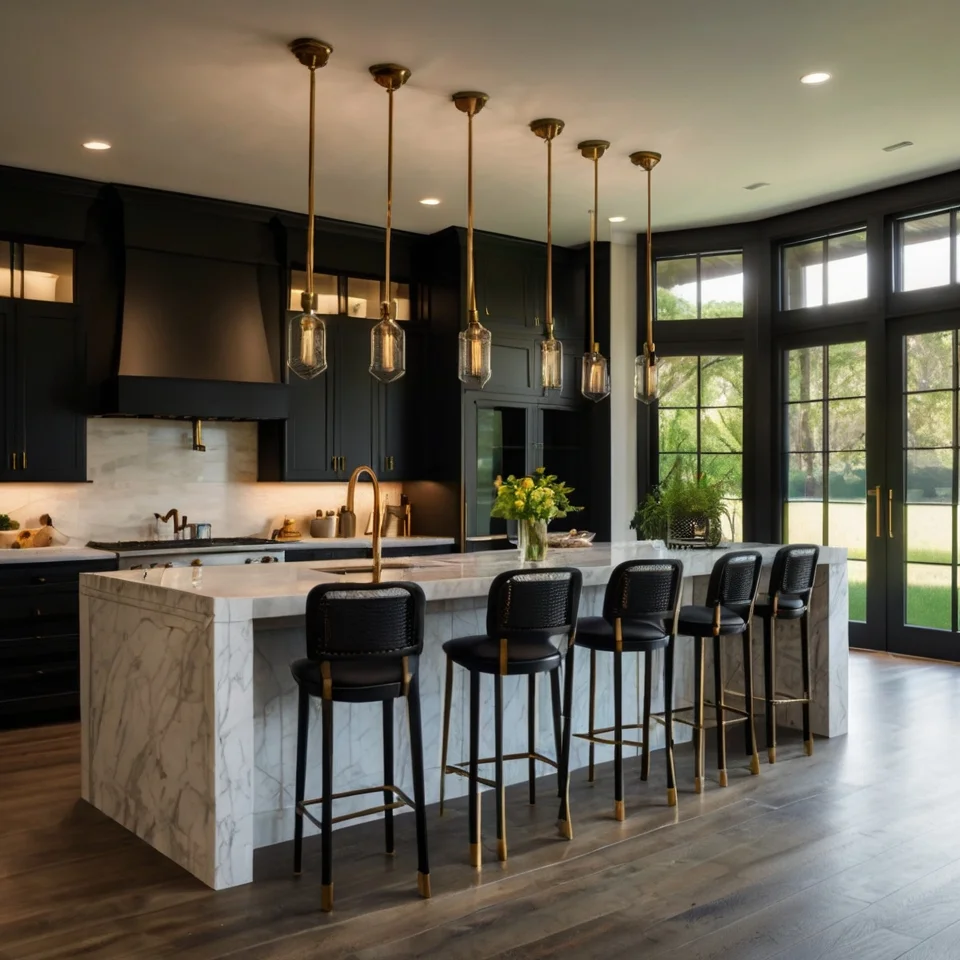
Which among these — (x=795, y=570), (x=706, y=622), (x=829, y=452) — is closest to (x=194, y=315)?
(x=706, y=622)

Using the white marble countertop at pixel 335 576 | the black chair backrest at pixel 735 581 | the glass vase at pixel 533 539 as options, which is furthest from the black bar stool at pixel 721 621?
the glass vase at pixel 533 539

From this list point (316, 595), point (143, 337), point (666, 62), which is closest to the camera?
point (316, 595)

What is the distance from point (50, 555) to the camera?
5.55 metres

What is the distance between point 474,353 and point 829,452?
400 cm

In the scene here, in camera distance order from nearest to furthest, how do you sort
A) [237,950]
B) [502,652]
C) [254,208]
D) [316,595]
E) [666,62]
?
[237,950] < [316,595] < [502,652] < [666,62] < [254,208]

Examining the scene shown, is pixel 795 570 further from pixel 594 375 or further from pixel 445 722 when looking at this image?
pixel 445 722

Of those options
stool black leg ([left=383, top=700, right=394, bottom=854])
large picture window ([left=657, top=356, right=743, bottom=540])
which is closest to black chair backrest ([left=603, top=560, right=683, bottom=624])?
stool black leg ([left=383, top=700, right=394, bottom=854])

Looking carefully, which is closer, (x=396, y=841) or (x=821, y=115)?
(x=396, y=841)

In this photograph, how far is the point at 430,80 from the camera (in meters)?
4.69

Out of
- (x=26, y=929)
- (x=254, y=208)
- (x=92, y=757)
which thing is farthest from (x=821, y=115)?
(x=26, y=929)

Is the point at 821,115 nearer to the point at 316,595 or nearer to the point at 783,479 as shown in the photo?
the point at 783,479

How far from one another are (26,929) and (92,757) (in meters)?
1.19

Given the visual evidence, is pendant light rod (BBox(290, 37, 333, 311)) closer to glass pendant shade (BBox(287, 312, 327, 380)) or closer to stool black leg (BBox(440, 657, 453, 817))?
glass pendant shade (BBox(287, 312, 327, 380))

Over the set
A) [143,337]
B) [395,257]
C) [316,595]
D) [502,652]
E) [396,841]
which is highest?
[395,257]
